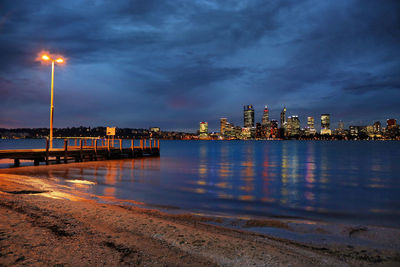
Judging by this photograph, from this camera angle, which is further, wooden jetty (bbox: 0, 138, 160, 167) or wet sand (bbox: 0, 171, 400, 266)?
wooden jetty (bbox: 0, 138, 160, 167)

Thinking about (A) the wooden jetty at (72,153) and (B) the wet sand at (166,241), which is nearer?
(B) the wet sand at (166,241)

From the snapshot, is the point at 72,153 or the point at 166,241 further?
the point at 72,153

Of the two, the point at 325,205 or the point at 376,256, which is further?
the point at 325,205

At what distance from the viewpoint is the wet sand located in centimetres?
540

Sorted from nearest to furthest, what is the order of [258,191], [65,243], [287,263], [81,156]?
1. [287,263]
2. [65,243]
3. [258,191]
4. [81,156]

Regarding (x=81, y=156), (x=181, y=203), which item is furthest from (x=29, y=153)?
(x=181, y=203)

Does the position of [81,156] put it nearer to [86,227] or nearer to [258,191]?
[258,191]

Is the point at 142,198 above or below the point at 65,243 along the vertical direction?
below

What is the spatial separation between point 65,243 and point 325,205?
12594mm

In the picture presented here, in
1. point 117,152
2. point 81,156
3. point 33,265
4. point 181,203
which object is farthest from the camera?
point 117,152

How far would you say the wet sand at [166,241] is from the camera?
213 inches

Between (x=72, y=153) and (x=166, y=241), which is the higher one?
(x=72, y=153)

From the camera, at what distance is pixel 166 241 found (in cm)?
651

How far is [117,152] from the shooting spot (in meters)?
38.3
